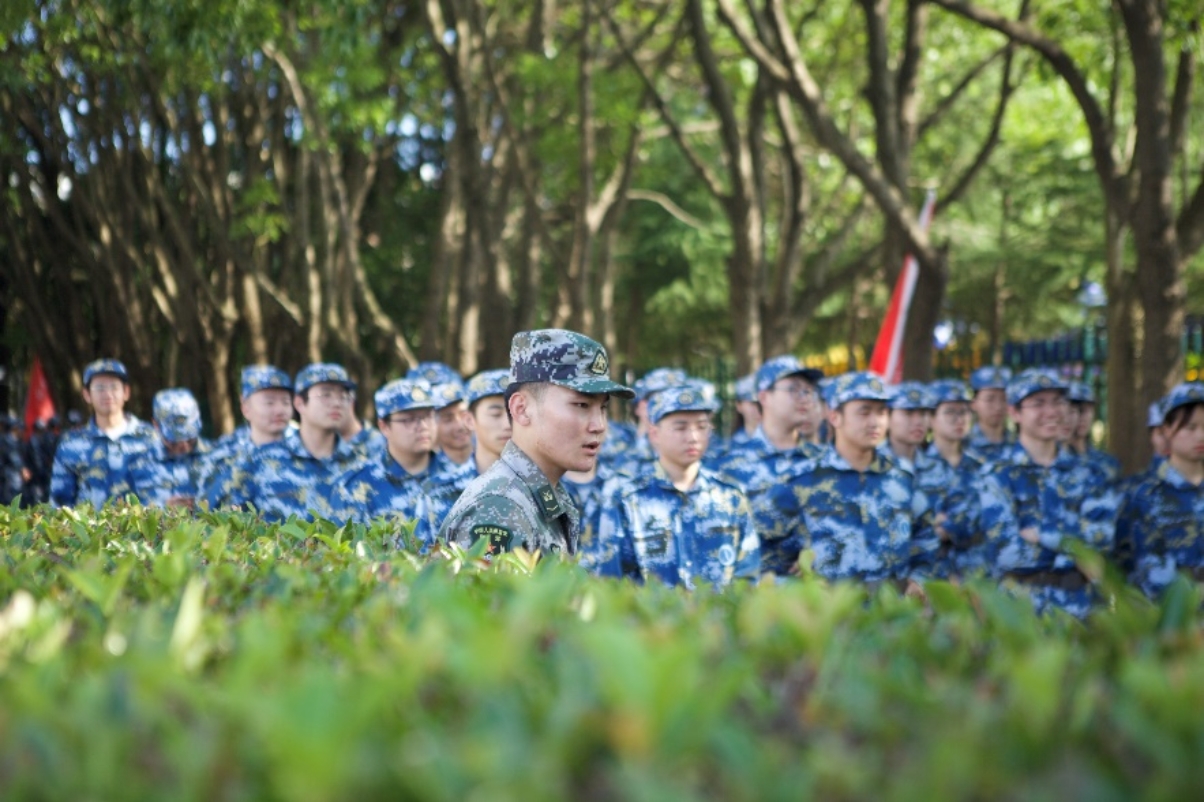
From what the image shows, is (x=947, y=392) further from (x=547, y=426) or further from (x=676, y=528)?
(x=547, y=426)

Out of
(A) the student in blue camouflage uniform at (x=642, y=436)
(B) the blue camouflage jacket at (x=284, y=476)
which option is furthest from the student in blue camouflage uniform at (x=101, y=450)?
(A) the student in blue camouflage uniform at (x=642, y=436)

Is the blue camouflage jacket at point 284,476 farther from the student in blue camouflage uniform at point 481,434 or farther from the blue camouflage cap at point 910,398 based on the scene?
the blue camouflage cap at point 910,398

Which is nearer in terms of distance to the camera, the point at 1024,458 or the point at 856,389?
the point at 856,389

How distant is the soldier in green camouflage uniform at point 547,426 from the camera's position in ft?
14.9

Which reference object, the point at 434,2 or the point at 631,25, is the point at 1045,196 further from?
the point at 434,2

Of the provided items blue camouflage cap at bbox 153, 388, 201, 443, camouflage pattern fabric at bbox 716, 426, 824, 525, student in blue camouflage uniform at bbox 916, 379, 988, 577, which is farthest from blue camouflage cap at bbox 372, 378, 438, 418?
blue camouflage cap at bbox 153, 388, 201, 443

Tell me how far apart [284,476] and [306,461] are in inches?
6.7

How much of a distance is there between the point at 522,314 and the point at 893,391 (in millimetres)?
6260

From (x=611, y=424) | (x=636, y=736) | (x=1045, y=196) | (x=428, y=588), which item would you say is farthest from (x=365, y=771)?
(x=1045, y=196)

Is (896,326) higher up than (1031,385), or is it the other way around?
(896,326)

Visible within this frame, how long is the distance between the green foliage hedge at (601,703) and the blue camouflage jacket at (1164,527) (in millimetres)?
5869

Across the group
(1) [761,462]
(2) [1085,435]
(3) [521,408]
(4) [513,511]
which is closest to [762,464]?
(1) [761,462]

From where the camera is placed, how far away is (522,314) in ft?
50.0

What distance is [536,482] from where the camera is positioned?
4.60 meters
